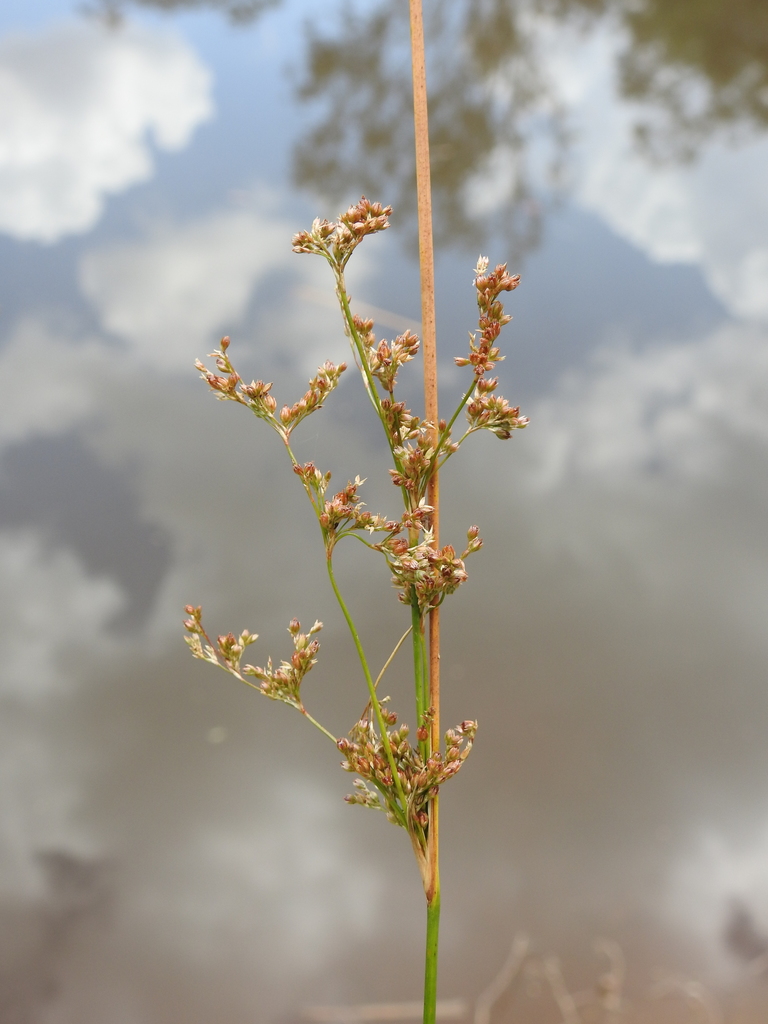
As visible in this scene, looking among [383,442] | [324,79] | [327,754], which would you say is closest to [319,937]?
[327,754]

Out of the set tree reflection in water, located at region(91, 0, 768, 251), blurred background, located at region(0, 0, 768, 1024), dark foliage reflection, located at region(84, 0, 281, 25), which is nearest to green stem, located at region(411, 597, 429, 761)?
blurred background, located at region(0, 0, 768, 1024)

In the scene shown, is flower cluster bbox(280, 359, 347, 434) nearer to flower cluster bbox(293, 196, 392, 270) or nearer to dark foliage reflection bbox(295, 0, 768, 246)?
flower cluster bbox(293, 196, 392, 270)

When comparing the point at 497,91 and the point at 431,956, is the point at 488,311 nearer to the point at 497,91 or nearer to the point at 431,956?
the point at 431,956

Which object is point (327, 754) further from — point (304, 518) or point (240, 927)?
point (304, 518)

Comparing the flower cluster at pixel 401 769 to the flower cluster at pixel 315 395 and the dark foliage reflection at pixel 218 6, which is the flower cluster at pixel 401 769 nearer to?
the flower cluster at pixel 315 395

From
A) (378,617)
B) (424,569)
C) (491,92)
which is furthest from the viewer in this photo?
(491,92)

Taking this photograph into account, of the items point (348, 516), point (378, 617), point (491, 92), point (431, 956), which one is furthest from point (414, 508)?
point (491, 92)
